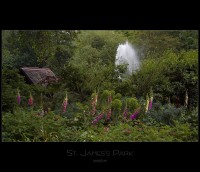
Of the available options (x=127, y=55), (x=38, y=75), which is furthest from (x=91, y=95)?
(x=127, y=55)

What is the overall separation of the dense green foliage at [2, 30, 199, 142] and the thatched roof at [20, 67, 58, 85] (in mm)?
121

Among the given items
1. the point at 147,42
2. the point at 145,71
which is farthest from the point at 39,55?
→ the point at 147,42

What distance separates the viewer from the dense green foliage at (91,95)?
512 cm

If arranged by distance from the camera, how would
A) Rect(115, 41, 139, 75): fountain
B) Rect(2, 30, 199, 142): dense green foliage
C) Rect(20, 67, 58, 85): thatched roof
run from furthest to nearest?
Rect(115, 41, 139, 75): fountain, Rect(20, 67, 58, 85): thatched roof, Rect(2, 30, 199, 142): dense green foliage

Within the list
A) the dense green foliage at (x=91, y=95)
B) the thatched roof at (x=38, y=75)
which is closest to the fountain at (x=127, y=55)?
the dense green foliage at (x=91, y=95)

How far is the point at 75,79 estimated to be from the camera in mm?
7328

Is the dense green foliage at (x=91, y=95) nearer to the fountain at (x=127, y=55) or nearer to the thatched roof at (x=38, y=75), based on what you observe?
the thatched roof at (x=38, y=75)

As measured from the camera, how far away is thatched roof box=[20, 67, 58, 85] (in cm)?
715

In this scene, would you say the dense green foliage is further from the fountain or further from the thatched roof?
the fountain

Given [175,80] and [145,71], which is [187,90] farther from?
[145,71]

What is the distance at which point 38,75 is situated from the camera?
24.1 feet

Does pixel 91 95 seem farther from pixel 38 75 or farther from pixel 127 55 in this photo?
pixel 127 55

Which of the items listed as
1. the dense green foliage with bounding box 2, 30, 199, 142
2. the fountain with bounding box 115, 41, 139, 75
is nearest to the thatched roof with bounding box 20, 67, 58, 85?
the dense green foliage with bounding box 2, 30, 199, 142
